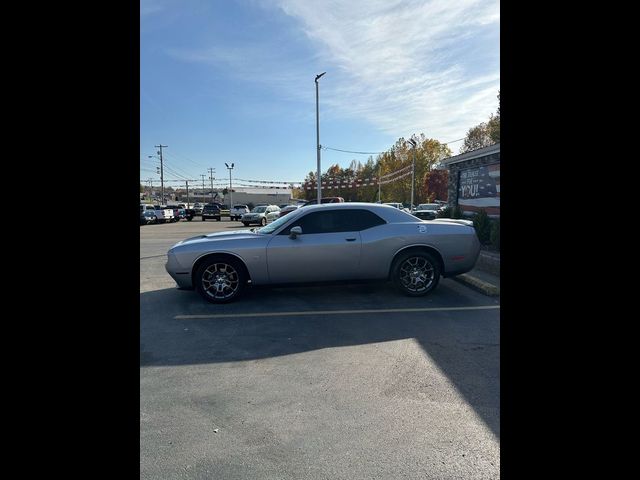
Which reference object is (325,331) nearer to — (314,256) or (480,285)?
(314,256)

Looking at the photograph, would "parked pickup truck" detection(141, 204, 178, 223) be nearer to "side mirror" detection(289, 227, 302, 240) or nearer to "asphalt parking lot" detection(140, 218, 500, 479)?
"asphalt parking lot" detection(140, 218, 500, 479)

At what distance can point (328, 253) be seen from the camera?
580 cm

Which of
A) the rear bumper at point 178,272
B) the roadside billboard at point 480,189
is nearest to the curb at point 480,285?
the rear bumper at point 178,272

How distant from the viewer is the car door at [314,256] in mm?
5754

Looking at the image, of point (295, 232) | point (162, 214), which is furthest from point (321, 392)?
point (162, 214)

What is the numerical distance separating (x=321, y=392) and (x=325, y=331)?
148 cm

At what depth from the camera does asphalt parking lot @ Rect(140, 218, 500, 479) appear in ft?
7.53

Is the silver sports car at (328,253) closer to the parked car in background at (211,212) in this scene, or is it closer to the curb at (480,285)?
the curb at (480,285)

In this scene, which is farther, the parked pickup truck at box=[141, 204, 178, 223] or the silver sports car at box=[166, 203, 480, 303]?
the parked pickup truck at box=[141, 204, 178, 223]

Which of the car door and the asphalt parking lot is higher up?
the car door

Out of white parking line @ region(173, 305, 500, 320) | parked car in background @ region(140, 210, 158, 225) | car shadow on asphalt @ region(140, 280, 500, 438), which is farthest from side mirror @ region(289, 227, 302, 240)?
parked car in background @ region(140, 210, 158, 225)
